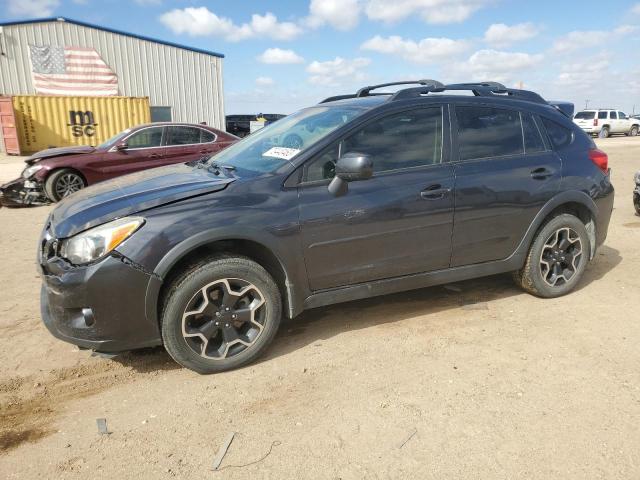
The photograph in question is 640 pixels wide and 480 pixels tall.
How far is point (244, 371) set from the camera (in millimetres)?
3256

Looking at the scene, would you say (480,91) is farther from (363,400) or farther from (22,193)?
(22,193)

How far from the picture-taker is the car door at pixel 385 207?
333 cm

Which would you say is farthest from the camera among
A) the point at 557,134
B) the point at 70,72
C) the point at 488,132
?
the point at 70,72

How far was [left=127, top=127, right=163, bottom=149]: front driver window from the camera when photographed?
9562 mm

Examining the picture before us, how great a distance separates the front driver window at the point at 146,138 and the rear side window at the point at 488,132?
7317 millimetres

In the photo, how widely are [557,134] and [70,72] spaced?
2347 centimetres

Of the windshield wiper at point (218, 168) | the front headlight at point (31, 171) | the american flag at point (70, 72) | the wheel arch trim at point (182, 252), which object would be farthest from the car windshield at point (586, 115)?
the wheel arch trim at point (182, 252)

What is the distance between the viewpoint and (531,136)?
415 cm

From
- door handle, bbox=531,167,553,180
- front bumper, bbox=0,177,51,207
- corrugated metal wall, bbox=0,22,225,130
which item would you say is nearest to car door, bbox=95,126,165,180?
front bumper, bbox=0,177,51,207

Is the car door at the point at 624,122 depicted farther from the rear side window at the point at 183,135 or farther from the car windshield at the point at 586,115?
the rear side window at the point at 183,135

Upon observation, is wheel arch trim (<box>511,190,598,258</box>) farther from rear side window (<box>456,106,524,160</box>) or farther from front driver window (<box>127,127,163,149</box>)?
front driver window (<box>127,127,163,149</box>)

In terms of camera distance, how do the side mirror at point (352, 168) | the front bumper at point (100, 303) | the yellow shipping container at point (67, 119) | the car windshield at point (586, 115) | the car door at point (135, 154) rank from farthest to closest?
the car windshield at point (586, 115) < the yellow shipping container at point (67, 119) < the car door at point (135, 154) < the side mirror at point (352, 168) < the front bumper at point (100, 303)

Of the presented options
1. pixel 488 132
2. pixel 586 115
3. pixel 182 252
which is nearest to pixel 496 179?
pixel 488 132

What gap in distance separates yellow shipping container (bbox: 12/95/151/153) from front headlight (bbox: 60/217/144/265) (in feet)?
67.4
